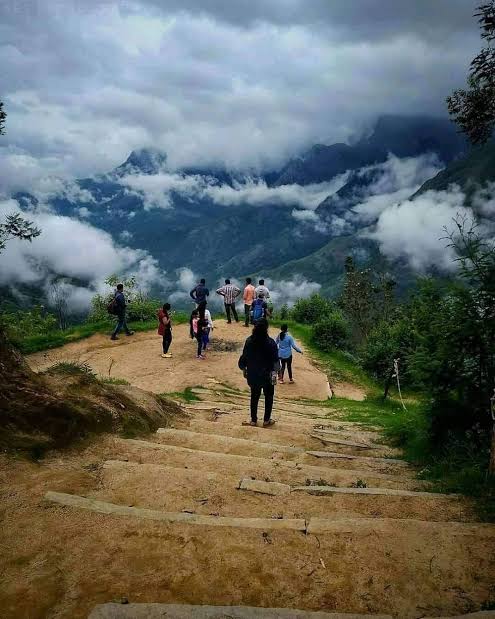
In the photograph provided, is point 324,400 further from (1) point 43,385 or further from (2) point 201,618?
(2) point 201,618

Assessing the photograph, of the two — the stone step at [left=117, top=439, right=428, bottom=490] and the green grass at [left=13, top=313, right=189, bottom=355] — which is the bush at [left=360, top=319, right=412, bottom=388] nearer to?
the green grass at [left=13, top=313, right=189, bottom=355]

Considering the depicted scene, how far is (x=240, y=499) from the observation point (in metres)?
4.43

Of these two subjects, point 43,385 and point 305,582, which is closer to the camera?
point 305,582

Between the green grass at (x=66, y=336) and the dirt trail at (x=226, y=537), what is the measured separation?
12781mm

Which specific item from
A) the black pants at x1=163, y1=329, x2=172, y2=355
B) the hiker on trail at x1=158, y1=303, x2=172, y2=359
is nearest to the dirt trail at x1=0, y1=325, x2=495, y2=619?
the hiker on trail at x1=158, y1=303, x2=172, y2=359

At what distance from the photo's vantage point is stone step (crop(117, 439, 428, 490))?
5.21 meters

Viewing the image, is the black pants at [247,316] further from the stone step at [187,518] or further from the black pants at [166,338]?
the stone step at [187,518]

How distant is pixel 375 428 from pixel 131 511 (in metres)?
6.41

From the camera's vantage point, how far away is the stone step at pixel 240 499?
4.21m

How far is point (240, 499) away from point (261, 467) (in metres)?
0.97

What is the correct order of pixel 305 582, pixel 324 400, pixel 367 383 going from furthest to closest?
pixel 367 383 < pixel 324 400 < pixel 305 582

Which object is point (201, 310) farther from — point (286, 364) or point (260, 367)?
point (260, 367)

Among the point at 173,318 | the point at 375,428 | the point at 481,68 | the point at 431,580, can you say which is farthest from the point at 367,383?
the point at 431,580

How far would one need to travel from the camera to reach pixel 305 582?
124 inches
